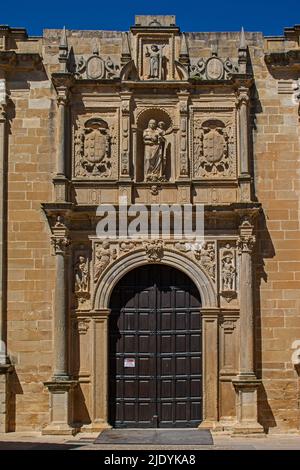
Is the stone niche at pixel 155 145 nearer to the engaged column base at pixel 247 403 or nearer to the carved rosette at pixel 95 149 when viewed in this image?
the carved rosette at pixel 95 149

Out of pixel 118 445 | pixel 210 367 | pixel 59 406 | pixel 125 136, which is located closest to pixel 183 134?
pixel 125 136

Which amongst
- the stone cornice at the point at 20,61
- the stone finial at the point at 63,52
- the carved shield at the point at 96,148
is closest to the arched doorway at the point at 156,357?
the carved shield at the point at 96,148

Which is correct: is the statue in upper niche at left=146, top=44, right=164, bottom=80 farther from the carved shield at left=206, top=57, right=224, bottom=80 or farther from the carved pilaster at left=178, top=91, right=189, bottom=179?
the carved shield at left=206, top=57, right=224, bottom=80

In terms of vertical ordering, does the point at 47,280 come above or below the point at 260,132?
below

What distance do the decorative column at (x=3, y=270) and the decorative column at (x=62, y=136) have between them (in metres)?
1.01

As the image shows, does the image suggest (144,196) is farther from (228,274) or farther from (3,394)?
(3,394)

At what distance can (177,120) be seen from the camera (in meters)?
17.4

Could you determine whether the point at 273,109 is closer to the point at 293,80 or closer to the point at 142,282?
the point at 293,80

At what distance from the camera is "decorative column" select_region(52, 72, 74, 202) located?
55.8 feet

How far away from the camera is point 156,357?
55.7ft

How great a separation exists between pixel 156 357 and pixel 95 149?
13.4ft
